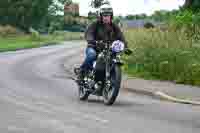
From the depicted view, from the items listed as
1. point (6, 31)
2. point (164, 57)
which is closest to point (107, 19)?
point (164, 57)

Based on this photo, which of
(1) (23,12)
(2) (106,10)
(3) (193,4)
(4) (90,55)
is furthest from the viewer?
(1) (23,12)

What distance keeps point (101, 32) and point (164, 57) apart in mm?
6348

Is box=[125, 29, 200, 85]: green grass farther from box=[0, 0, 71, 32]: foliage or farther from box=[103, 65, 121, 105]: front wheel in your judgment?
box=[0, 0, 71, 32]: foliage

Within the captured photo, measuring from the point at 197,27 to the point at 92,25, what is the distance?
388 inches

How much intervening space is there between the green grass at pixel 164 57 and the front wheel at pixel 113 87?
4.71 meters

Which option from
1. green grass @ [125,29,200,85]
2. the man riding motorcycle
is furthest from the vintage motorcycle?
green grass @ [125,29,200,85]

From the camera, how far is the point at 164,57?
19.0 metres

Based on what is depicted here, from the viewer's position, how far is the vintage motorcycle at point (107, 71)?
40.0 feet

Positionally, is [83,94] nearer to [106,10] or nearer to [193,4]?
[106,10]

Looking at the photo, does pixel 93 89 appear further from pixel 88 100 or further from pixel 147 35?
pixel 147 35

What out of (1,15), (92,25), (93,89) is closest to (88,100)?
(93,89)

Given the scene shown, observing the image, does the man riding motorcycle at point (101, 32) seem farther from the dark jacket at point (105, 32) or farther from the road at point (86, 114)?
the road at point (86, 114)

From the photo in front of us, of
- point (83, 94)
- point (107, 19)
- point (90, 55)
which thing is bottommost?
point (83, 94)

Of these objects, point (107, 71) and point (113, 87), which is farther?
point (107, 71)
